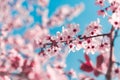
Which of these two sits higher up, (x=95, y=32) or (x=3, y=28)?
(x=3, y=28)

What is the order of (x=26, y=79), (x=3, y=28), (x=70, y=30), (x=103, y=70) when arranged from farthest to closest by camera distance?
(x=3, y=28) → (x=70, y=30) → (x=103, y=70) → (x=26, y=79)

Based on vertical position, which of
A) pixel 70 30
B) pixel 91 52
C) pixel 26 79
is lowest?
pixel 26 79

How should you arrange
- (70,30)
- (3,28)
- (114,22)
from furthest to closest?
(3,28) < (70,30) < (114,22)

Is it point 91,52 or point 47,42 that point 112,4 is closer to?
→ point 91,52

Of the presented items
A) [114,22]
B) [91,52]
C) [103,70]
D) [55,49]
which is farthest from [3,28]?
[103,70]

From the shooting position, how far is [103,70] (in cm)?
623

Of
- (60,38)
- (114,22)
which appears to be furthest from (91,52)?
(114,22)

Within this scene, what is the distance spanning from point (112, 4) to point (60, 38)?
1.97 m

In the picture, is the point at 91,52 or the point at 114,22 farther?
the point at 91,52

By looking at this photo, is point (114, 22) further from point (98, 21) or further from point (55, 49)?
point (55, 49)

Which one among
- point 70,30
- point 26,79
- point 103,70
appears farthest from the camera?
point 70,30

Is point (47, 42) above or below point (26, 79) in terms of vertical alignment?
above

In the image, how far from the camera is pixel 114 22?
868 centimetres

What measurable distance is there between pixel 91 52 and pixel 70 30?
965 mm
